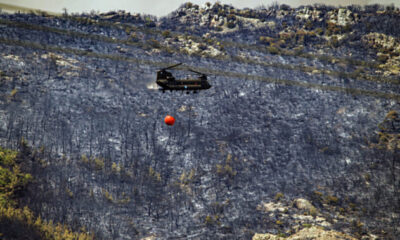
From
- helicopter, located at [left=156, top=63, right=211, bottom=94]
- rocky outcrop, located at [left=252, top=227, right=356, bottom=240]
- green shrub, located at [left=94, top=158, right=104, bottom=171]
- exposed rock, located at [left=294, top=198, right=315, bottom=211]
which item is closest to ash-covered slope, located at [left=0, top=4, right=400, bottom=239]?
green shrub, located at [left=94, top=158, right=104, bottom=171]

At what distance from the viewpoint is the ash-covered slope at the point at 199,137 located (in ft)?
175

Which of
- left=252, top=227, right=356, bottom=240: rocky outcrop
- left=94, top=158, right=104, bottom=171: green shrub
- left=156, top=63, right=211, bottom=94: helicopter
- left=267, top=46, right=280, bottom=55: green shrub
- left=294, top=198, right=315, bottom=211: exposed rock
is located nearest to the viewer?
left=156, top=63, right=211, bottom=94: helicopter

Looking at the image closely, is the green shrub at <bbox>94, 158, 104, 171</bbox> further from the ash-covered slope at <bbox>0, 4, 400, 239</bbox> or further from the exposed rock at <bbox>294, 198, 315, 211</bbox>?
the exposed rock at <bbox>294, 198, 315, 211</bbox>

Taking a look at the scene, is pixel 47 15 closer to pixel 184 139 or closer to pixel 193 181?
pixel 184 139

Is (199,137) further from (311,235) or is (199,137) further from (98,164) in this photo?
(311,235)

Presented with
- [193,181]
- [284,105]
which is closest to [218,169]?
[193,181]

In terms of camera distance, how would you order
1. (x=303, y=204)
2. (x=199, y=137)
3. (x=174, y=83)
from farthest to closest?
1. (x=199, y=137)
2. (x=303, y=204)
3. (x=174, y=83)

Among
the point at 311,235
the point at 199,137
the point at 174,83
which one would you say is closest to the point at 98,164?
the point at 199,137

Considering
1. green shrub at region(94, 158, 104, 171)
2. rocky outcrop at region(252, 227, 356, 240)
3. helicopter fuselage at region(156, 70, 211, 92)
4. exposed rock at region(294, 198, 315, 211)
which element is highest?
helicopter fuselage at region(156, 70, 211, 92)

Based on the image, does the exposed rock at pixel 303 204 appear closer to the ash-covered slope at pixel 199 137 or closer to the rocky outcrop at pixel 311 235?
the ash-covered slope at pixel 199 137

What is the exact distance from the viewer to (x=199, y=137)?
64250mm

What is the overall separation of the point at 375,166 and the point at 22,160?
4786 cm

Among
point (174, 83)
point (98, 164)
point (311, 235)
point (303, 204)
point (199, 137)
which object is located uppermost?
point (174, 83)

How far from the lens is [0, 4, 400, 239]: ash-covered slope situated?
175 ft
